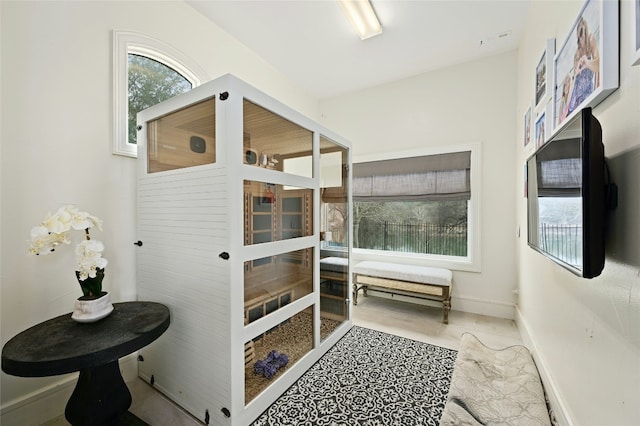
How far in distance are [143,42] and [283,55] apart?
1.59 metres

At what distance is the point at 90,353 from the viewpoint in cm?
113

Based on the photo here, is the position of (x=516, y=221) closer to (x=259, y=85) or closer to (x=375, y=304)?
(x=375, y=304)

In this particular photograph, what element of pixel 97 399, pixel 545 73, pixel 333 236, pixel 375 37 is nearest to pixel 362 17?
pixel 375 37

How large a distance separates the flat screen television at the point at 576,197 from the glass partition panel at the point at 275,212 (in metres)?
1.51

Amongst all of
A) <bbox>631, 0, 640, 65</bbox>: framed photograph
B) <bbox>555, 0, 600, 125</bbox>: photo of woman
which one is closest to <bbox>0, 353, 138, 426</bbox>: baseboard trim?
<bbox>631, 0, 640, 65</bbox>: framed photograph

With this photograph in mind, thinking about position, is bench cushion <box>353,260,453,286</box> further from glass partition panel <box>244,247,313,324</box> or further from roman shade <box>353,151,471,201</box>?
glass partition panel <box>244,247,313,324</box>

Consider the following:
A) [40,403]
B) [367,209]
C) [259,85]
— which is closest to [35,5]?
[259,85]

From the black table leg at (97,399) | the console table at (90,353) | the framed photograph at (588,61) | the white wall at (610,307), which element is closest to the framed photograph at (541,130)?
the framed photograph at (588,61)

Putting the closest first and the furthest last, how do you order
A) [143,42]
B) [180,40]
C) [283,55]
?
[143,42]
[180,40]
[283,55]

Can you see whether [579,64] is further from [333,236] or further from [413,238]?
[413,238]

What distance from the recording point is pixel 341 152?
8.73 feet

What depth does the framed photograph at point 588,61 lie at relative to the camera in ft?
3.21

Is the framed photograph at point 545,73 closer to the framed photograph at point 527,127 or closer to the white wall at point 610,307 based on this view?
the white wall at point 610,307

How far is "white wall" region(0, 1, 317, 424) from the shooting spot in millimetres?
1461
